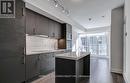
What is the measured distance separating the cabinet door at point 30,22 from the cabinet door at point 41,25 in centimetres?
23

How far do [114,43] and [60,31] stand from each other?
2.82 meters

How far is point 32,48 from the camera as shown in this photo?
4.40 m

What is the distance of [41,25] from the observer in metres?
4.57

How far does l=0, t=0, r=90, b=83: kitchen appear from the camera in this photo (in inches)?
98.4

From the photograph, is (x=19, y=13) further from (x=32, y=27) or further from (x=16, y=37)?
(x=32, y=27)

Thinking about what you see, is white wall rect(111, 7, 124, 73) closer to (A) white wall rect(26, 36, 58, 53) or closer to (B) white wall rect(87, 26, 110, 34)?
(A) white wall rect(26, 36, 58, 53)

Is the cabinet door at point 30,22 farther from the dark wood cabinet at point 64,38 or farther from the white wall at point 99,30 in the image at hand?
the white wall at point 99,30

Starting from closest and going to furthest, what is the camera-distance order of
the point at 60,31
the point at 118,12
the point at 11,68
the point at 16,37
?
the point at 11,68
the point at 16,37
the point at 118,12
the point at 60,31

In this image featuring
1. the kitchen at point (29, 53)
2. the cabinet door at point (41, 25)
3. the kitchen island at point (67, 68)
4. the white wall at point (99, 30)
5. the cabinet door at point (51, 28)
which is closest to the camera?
the kitchen at point (29, 53)

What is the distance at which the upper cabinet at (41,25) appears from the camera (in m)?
3.83

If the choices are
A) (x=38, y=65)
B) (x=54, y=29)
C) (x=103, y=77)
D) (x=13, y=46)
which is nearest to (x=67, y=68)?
(x=13, y=46)

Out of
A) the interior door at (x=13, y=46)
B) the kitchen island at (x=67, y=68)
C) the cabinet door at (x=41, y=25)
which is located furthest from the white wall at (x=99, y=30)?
the interior door at (x=13, y=46)

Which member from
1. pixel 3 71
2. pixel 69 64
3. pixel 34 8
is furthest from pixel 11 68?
pixel 34 8

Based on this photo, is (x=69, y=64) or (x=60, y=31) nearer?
(x=69, y=64)
